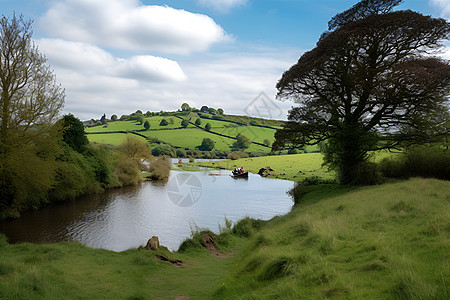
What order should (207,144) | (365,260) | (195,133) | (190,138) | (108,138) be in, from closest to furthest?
(365,260) < (108,138) < (207,144) < (190,138) < (195,133)

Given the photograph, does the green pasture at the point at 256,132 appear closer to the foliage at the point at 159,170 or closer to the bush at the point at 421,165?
the foliage at the point at 159,170

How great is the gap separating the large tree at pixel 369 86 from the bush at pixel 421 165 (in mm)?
2134

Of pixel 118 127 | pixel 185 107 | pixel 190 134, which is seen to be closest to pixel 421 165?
pixel 190 134

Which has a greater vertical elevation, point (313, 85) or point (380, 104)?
point (313, 85)

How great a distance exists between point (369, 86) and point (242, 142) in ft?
276

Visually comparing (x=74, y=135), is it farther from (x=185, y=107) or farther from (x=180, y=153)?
(x=185, y=107)

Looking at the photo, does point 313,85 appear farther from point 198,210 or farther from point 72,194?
point 72,194

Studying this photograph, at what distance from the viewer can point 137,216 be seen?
25047 millimetres

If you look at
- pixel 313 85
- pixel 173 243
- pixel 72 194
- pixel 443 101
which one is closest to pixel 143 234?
pixel 173 243

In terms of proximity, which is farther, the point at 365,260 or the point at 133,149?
the point at 133,149

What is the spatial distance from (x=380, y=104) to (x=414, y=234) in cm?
1608

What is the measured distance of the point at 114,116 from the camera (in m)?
172

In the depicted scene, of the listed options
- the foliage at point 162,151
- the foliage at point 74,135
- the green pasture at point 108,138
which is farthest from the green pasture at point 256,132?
the foliage at point 74,135

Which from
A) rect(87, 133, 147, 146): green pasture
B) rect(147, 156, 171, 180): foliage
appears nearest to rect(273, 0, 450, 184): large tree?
rect(147, 156, 171, 180): foliage
